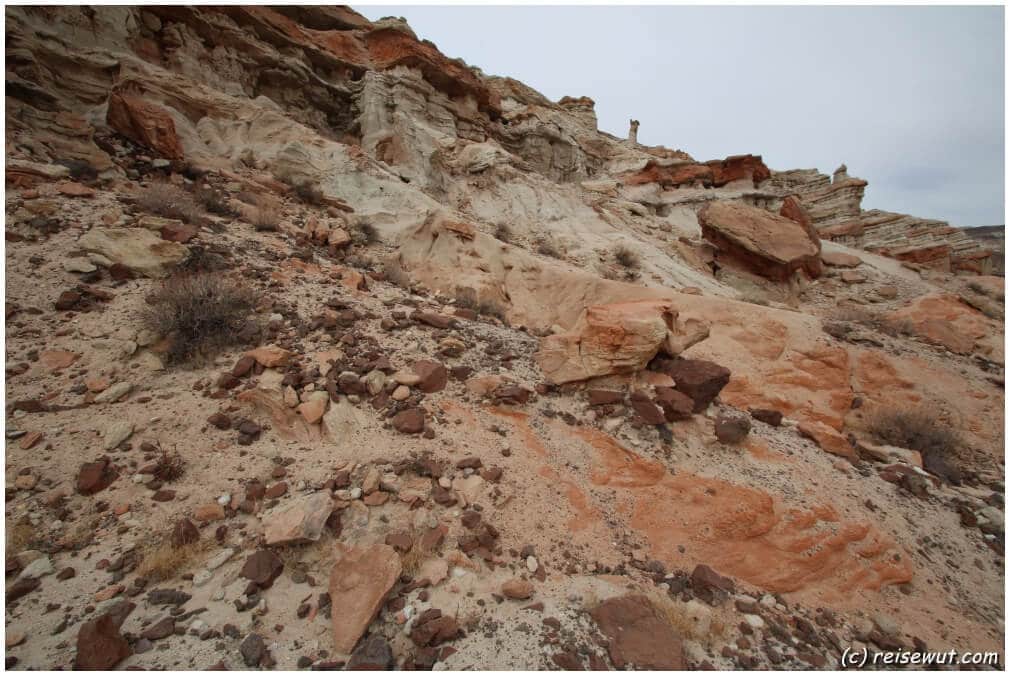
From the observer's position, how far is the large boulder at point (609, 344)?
4051 mm

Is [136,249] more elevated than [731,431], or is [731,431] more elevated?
[731,431]

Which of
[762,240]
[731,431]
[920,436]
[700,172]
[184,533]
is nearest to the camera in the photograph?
[184,533]

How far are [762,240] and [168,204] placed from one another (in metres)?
17.3

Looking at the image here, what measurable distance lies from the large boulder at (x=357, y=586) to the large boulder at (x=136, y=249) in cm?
464

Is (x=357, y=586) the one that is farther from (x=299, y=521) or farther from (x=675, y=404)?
(x=675, y=404)

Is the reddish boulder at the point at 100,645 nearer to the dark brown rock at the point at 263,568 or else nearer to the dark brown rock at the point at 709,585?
the dark brown rock at the point at 263,568

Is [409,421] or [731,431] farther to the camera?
[731,431]

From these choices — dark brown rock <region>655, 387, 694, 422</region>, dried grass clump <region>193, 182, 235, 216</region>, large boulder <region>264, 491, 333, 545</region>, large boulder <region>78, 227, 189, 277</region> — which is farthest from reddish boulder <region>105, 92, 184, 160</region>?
dark brown rock <region>655, 387, 694, 422</region>

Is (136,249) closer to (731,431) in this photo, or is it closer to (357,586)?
(357,586)

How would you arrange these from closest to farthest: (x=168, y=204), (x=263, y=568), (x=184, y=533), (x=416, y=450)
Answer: (x=263, y=568)
(x=184, y=533)
(x=416, y=450)
(x=168, y=204)

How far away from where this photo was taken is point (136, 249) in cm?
485

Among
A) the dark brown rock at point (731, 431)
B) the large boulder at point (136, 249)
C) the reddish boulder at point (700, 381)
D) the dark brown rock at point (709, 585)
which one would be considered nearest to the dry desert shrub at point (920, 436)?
the dark brown rock at point (731, 431)

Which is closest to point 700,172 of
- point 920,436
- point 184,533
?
point 920,436

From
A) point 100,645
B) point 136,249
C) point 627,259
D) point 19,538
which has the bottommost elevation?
point 19,538
